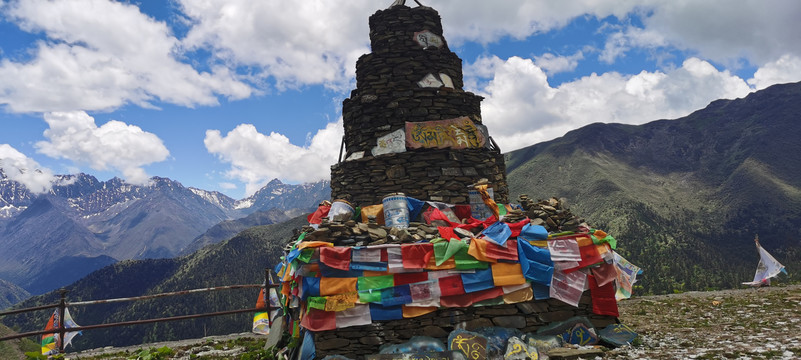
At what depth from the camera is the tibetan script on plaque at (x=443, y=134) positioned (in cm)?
1409

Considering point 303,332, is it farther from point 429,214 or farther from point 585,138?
point 585,138

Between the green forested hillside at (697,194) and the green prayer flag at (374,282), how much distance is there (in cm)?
7850

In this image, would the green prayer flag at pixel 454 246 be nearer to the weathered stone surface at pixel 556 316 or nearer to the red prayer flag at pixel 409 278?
the red prayer flag at pixel 409 278

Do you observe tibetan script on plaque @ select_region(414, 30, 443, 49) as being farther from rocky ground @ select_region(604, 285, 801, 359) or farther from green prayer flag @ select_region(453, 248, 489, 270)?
rocky ground @ select_region(604, 285, 801, 359)

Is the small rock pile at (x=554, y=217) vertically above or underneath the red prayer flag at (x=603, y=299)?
above

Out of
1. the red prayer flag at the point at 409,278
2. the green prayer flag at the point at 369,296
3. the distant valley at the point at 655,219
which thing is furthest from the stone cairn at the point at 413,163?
the distant valley at the point at 655,219

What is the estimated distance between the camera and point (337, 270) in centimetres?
1000

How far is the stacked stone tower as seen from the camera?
1394 cm

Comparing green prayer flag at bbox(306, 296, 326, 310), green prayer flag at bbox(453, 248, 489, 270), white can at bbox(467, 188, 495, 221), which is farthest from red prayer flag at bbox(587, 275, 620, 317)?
green prayer flag at bbox(306, 296, 326, 310)

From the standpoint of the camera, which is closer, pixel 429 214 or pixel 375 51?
pixel 429 214

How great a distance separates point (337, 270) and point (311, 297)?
0.85 m

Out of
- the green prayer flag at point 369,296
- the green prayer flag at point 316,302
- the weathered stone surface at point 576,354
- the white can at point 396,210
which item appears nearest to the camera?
the weathered stone surface at point 576,354

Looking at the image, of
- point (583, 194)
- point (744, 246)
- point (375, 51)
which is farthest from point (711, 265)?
point (375, 51)

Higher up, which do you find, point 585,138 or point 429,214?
point 585,138
